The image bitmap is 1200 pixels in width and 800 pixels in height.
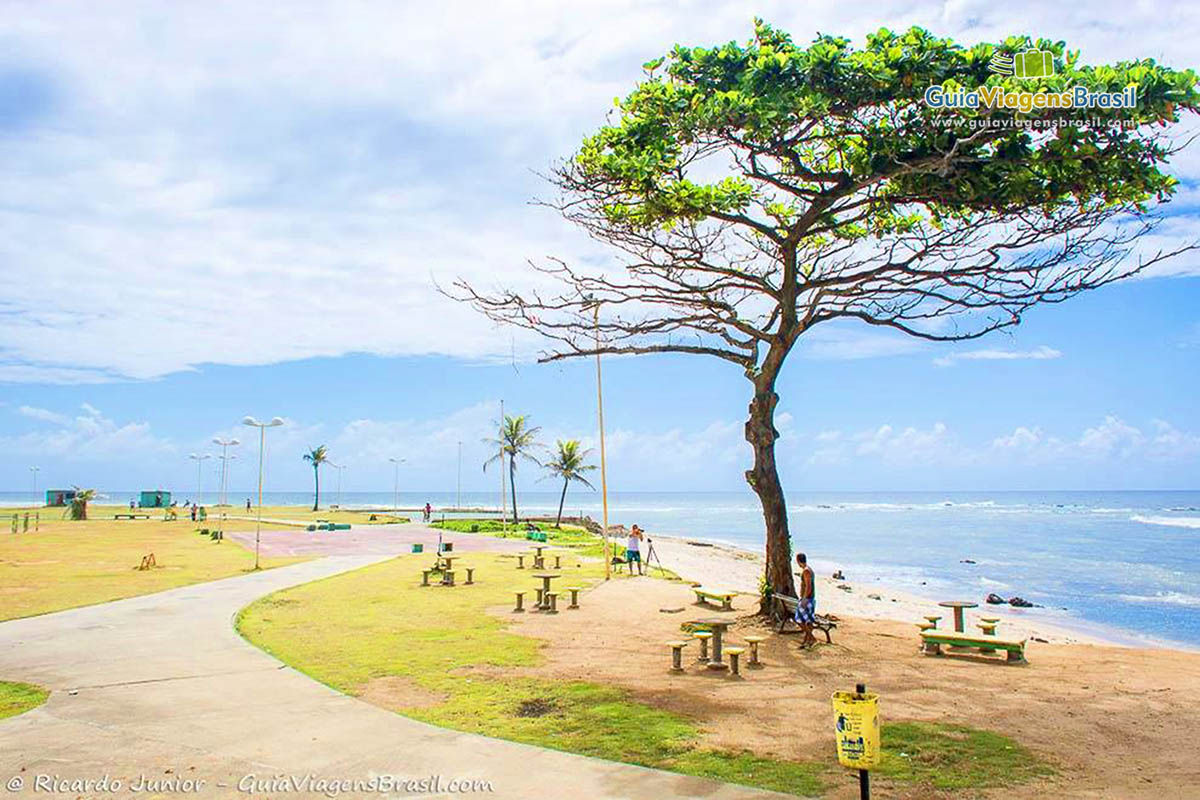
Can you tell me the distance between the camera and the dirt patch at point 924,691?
8.03 meters

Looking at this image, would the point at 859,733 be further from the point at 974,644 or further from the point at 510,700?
the point at 974,644

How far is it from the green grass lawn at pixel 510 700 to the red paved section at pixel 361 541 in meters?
17.2

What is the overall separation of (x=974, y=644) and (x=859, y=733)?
9.15m

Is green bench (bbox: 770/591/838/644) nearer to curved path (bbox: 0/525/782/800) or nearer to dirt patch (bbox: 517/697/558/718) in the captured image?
dirt patch (bbox: 517/697/558/718)

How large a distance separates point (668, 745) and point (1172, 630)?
2611cm

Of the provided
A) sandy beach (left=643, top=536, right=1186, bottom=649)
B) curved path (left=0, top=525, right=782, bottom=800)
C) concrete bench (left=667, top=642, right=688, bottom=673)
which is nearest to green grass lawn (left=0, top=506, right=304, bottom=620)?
curved path (left=0, top=525, right=782, bottom=800)

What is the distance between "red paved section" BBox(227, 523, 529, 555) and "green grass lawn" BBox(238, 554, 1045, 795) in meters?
17.2

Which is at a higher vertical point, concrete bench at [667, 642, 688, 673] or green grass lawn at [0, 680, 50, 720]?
green grass lawn at [0, 680, 50, 720]

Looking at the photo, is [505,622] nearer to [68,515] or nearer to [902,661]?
[902,661]

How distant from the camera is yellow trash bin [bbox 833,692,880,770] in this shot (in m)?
5.92

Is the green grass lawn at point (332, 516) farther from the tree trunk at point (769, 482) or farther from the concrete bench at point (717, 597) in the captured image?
the tree trunk at point (769, 482)

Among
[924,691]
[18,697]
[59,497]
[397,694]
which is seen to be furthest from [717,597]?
[59,497]

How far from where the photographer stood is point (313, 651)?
13.1 meters

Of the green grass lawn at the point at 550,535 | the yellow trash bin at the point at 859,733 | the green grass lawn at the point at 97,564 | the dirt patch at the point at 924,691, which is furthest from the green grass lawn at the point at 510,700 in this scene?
the green grass lawn at the point at 550,535
